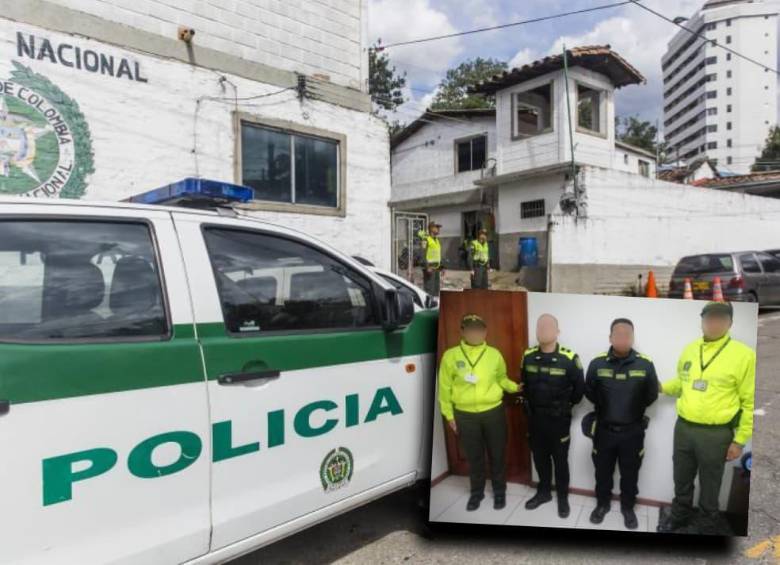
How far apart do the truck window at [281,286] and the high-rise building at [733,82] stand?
3681 inches

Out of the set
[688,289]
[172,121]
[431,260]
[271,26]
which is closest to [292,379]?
[172,121]

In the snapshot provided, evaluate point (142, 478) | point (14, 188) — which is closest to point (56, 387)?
point (142, 478)

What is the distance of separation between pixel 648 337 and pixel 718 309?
35 cm

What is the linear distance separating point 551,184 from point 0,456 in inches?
650

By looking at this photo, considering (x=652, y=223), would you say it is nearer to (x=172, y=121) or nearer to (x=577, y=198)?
(x=577, y=198)

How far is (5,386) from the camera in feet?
5.74

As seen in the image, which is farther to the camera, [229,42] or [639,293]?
[639,293]

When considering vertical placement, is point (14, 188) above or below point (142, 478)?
above

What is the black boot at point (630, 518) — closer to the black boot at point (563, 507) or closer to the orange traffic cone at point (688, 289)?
the black boot at point (563, 507)

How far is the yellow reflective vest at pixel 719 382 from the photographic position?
276 centimetres

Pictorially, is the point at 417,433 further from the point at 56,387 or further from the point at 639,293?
the point at 639,293

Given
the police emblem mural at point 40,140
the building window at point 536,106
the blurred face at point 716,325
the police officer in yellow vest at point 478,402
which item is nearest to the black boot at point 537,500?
the police officer in yellow vest at point 478,402

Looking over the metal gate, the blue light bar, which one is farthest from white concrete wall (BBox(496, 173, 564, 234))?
the blue light bar

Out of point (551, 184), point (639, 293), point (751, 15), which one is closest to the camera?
point (639, 293)
